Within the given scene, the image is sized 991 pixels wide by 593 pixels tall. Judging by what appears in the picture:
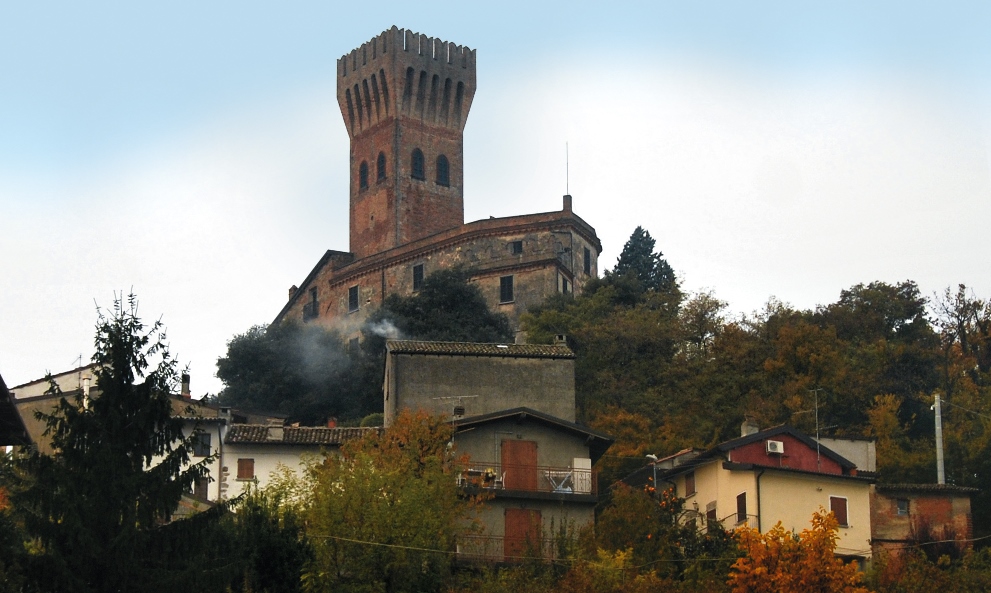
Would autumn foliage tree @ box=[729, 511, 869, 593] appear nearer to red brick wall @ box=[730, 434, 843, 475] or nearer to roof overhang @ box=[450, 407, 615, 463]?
red brick wall @ box=[730, 434, 843, 475]

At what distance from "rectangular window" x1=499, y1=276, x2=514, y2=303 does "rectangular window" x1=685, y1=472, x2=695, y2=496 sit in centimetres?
2796

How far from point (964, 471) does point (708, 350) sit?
14.6 meters

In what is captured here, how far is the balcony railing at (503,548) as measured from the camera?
33938mm

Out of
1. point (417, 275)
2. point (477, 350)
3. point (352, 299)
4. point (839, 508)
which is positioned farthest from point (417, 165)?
point (839, 508)

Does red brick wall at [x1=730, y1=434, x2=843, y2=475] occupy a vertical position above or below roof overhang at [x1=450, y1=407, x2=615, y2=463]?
below

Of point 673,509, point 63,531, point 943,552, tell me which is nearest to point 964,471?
point 943,552

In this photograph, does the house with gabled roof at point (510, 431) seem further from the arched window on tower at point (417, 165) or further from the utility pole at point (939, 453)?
the arched window on tower at point (417, 165)

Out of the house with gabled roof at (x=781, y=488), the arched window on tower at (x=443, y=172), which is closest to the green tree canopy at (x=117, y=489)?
the house with gabled roof at (x=781, y=488)

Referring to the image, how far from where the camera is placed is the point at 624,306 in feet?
209

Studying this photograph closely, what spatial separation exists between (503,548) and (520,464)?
8.27ft

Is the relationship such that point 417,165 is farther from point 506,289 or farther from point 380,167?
point 506,289

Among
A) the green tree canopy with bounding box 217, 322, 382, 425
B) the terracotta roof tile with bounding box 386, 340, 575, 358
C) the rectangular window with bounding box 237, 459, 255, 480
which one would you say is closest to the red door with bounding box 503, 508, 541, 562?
the terracotta roof tile with bounding box 386, 340, 575, 358

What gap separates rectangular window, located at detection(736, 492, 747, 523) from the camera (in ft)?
121

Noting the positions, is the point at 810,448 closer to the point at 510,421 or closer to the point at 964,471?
the point at 510,421
